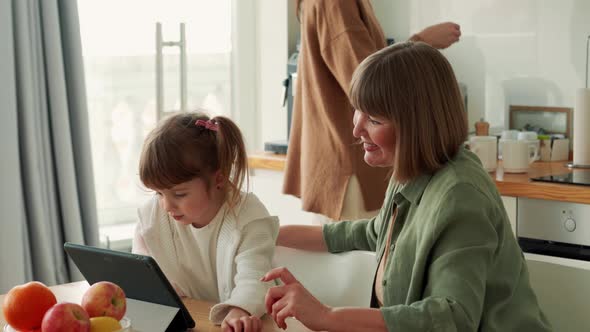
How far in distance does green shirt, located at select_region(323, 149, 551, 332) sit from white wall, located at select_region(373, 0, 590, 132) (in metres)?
1.54

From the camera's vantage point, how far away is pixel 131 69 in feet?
11.1

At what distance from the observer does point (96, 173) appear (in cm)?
336

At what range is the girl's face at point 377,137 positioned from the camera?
4.58 ft

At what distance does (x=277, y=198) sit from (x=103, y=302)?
1.80 m

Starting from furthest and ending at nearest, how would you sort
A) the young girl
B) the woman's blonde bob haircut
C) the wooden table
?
the young girl
the wooden table
the woman's blonde bob haircut

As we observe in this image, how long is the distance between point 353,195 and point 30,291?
136cm

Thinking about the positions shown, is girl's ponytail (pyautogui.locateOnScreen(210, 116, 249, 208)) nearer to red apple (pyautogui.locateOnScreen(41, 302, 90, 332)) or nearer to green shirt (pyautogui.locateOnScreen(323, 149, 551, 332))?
green shirt (pyautogui.locateOnScreen(323, 149, 551, 332))

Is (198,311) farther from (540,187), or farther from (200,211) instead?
(540,187)

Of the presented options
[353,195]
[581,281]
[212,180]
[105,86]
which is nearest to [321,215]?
[353,195]

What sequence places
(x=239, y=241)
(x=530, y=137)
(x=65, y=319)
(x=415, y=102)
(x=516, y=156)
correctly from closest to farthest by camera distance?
1. (x=65, y=319)
2. (x=415, y=102)
3. (x=239, y=241)
4. (x=516, y=156)
5. (x=530, y=137)

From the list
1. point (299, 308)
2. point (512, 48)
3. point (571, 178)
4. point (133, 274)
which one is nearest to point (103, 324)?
point (133, 274)

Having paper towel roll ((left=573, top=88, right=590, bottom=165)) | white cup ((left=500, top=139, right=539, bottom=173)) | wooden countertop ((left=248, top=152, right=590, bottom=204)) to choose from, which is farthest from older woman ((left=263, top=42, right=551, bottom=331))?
paper towel roll ((left=573, top=88, right=590, bottom=165))

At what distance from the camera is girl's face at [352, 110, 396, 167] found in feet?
4.58

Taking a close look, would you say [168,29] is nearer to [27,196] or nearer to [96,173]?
[96,173]
